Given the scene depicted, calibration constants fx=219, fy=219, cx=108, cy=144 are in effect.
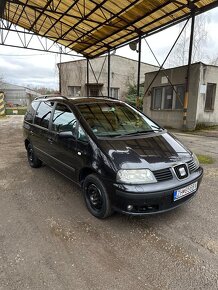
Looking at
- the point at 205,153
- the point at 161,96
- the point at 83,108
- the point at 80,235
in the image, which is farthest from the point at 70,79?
the point at 80,235

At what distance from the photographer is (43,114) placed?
179 inches

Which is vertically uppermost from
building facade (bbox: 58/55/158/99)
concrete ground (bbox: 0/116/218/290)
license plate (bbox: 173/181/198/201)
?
building facade (bbox: 58/55/158/99)

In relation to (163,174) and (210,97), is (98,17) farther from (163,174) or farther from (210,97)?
(163,174)

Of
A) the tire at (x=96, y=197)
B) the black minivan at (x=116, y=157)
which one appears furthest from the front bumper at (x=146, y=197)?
the tire at (x=96, y=197)

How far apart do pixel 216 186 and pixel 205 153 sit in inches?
97.9

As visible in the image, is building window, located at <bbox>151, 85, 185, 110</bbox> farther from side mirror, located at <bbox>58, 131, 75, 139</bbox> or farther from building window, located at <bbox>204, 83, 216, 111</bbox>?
side mirror, located at <bbox>58, 131, 75, 139</bbox>

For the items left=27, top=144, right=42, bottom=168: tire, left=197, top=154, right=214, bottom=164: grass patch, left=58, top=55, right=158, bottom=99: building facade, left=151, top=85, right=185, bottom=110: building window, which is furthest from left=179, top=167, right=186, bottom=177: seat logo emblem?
left=58, top=55, right=158, bottom=99: building facade

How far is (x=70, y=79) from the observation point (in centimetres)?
2184

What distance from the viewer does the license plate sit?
2.68 metres

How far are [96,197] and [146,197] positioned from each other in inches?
32.3

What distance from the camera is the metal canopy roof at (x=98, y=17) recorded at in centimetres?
857

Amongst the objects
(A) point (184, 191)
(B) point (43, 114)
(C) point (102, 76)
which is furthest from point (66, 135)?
(C) point (102, 76)

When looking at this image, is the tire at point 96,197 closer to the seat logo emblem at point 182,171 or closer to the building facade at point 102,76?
the seat logo emblem at point 182,171

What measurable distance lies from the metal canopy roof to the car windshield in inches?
248
